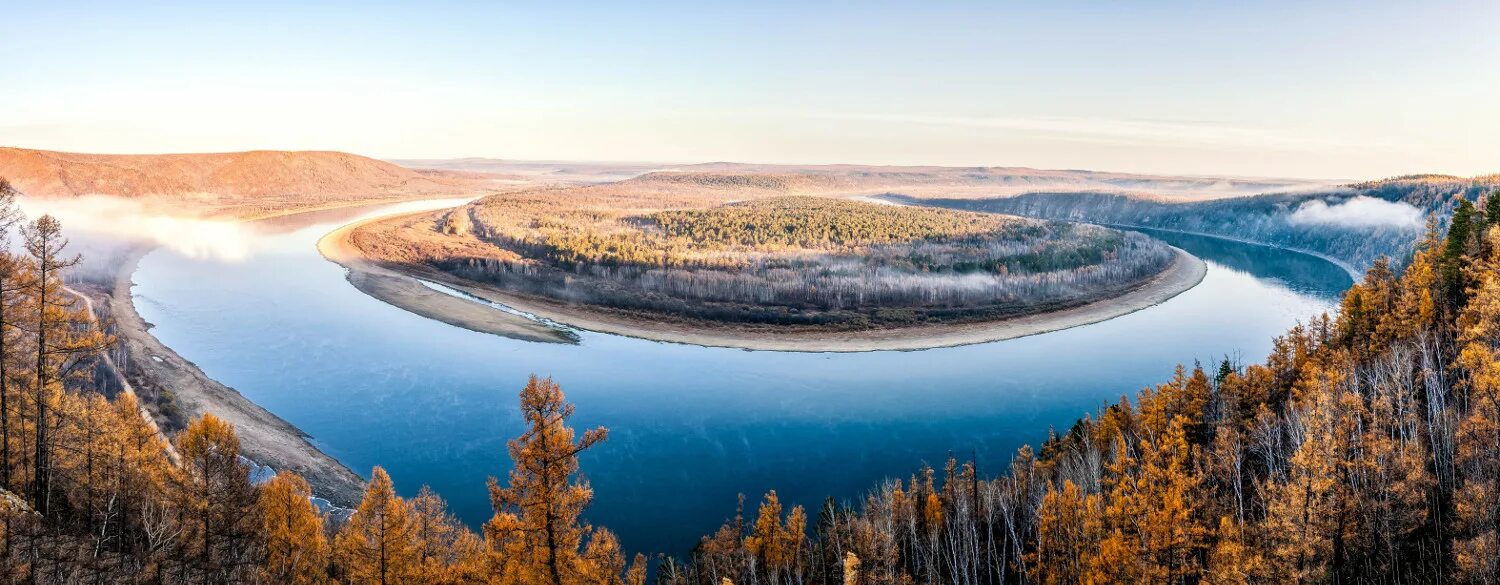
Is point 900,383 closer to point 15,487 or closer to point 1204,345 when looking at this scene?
point 1204,345

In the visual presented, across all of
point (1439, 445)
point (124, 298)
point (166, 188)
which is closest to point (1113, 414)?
point (1439, 445)

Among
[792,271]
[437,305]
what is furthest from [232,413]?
[792,271]

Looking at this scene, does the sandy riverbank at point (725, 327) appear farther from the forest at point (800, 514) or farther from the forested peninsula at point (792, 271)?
the forest at point (800, 514)

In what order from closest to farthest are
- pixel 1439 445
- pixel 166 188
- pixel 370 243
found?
1. pixel 1439 445
2. pixel 370 243
3. pixel 166 188

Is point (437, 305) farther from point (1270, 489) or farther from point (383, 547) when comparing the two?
point (1270, 489)

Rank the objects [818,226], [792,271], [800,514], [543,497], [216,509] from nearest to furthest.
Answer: [543,497] < [216,509] < [800,514] < [792,271] < [818,226]
